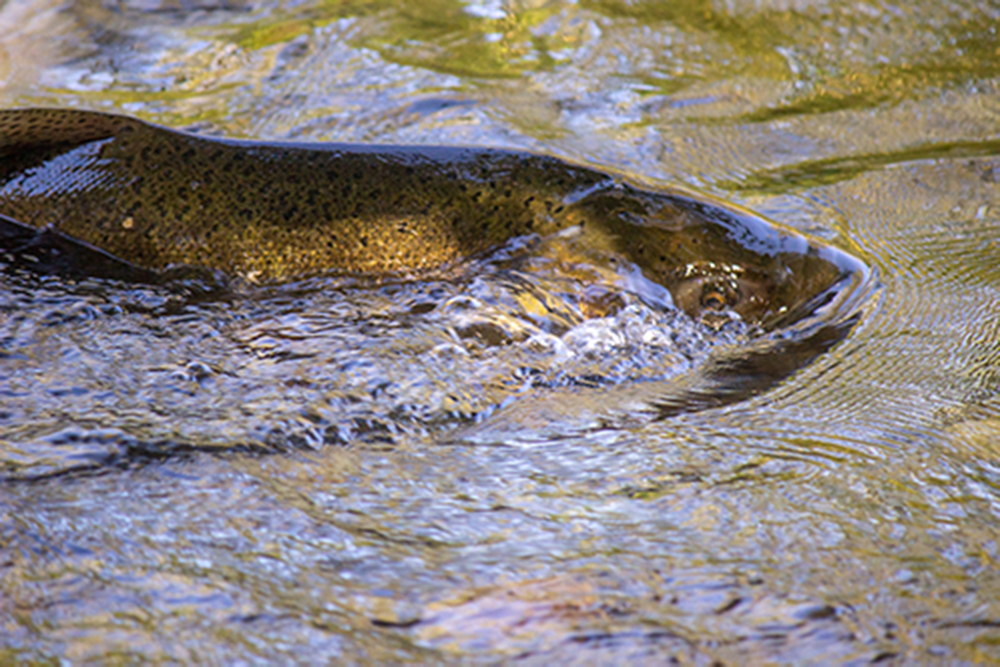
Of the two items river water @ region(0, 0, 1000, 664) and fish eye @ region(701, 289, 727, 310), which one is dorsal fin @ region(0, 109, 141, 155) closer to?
river water @ region(0, 0, 1000, 664)

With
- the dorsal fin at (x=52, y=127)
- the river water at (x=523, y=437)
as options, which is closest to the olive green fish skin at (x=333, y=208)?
the dorsal fin at (x=52, y=127)

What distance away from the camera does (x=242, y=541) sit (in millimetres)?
1569

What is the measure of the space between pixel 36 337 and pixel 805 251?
2.47 m

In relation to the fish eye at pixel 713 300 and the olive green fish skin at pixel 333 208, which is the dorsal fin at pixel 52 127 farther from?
the fish eye at pixel 713 300

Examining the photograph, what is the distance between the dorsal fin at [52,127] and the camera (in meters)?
3.01

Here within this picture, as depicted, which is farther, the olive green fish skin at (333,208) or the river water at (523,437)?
the olive green fish skin at (333,208)

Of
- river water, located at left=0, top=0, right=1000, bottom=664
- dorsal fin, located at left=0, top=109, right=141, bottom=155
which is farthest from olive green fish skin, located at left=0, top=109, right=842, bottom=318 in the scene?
river water, located at left=0, top=0, right=1000, bottom=664

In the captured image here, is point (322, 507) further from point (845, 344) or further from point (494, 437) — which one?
point (845, 344)

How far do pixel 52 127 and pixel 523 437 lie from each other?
2.23 m

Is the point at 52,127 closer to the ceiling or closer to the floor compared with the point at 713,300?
closer to the ceiling

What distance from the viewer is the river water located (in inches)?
54.5

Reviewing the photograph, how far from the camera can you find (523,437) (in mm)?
2074

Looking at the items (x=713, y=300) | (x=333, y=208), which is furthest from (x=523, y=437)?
(x=333, y=208)

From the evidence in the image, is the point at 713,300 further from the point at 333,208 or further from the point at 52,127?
the point at 52,127
